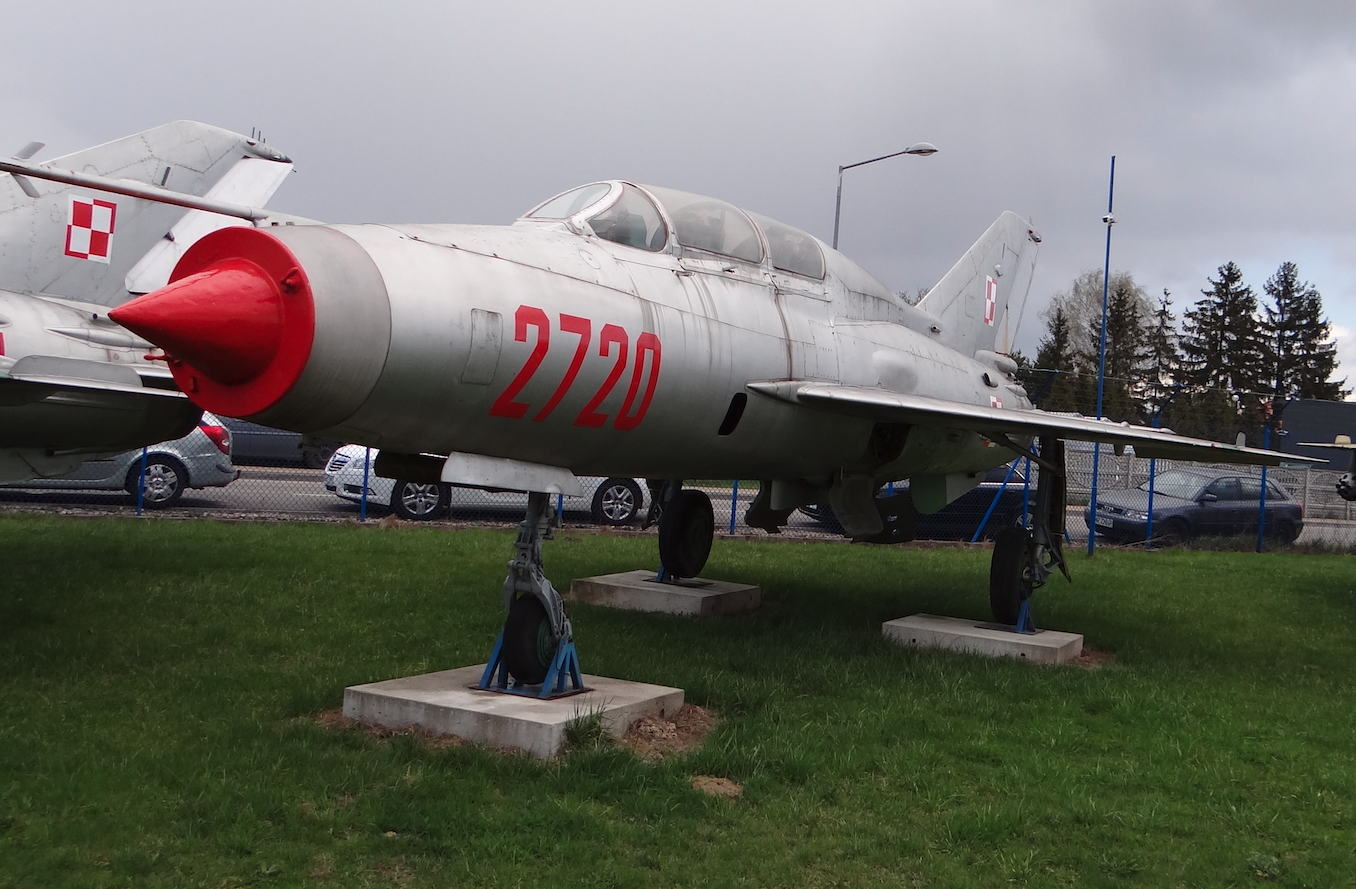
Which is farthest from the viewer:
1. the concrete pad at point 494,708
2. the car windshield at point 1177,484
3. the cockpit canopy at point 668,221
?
the car windshield at point 1177,484

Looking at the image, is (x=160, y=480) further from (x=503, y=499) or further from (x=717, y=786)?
(x=717, y=786)

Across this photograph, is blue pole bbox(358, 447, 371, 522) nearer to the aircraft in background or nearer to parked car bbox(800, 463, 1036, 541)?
the aircraft in background

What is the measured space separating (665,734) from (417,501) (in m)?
11.6

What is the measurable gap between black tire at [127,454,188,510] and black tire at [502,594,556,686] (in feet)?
38.1

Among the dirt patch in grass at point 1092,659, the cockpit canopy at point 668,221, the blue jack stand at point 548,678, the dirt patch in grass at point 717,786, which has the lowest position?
the dirt patch in grass at point 717,786

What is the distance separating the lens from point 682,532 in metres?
10.3

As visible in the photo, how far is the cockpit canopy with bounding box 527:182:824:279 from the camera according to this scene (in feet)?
21.4

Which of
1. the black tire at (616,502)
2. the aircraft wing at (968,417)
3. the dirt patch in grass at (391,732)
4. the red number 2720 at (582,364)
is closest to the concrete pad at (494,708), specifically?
the dirt patch in grass at (391,732)

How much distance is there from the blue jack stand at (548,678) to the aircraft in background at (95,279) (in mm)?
3471

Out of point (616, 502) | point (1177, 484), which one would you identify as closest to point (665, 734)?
point (616, 502)

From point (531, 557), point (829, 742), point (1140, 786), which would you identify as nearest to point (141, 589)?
point (531, 557)

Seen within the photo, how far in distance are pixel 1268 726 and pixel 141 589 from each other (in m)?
8.55

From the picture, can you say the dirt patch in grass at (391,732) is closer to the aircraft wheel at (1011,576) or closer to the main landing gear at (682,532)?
the main landing gear at (682,532)

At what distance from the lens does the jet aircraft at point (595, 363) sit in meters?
4.29
